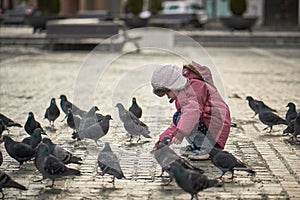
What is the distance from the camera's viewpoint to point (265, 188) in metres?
6.42

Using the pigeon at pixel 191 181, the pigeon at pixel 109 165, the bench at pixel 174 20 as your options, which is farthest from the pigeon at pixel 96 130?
the bench at pixel 174 20

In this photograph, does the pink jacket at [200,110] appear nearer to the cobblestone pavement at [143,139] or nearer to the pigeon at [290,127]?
the cobblestone pavement at [143,139]

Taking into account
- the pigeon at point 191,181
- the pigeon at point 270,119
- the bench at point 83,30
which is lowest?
the bench at point 83,30

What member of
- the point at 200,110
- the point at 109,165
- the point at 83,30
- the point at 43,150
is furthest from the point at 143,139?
the point at 83,30

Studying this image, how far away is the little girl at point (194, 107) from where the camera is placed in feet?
23.2

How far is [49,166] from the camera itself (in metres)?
6.25

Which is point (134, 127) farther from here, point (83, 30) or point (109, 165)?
point (83, 30)

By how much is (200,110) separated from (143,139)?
5.84ft

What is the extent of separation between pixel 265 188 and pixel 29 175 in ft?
7.67

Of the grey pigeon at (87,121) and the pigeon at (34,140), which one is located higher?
the pigeon at (34,140)

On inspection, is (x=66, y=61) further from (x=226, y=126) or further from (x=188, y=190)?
(x=188, y=190)

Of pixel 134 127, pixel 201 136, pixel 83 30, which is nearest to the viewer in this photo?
pixel 201 136

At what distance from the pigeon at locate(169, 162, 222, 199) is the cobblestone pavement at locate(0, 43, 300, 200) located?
0.34 m

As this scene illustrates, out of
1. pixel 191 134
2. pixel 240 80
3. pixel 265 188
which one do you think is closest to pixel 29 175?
pixel 191 134
